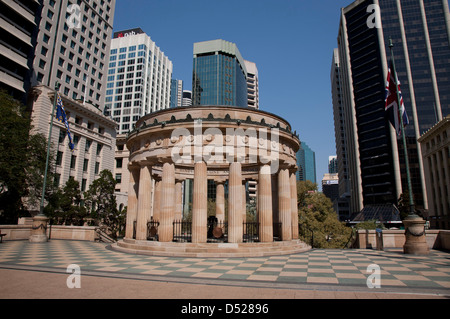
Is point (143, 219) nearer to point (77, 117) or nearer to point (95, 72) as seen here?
point (77, 117)

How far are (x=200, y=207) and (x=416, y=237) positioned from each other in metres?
14.3

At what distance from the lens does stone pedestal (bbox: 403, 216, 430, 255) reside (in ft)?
56.8

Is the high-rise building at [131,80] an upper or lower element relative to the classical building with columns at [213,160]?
upper

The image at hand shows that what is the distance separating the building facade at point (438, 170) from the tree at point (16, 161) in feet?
271

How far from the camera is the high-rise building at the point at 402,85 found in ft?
355

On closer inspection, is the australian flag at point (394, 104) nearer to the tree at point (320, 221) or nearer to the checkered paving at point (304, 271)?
the checkered paving at point (304, 271)

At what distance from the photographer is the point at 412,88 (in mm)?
111562

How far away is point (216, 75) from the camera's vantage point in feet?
501

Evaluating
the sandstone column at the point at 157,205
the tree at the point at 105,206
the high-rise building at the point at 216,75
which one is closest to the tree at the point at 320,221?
the sandstone column at the point at 157,205

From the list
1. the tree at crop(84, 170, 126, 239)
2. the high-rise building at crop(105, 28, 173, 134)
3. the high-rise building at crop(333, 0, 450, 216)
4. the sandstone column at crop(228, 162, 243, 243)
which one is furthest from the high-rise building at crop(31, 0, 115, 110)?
the high-rise building at crop(333, 0, 450, 216)

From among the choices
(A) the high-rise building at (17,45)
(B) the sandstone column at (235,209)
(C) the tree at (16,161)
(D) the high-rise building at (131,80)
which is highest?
(D) the high-rise building at (131,80)

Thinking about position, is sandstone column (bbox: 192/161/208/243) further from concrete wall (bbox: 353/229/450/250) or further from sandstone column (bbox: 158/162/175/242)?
concrete wall (bbox: 353/229/450/250)

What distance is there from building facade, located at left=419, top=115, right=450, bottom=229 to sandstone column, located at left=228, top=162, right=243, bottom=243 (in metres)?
67.3

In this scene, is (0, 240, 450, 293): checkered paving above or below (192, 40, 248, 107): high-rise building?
below
